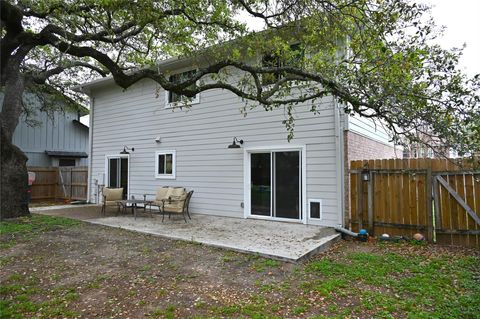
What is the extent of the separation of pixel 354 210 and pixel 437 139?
3.64m

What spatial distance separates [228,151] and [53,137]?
1451cm

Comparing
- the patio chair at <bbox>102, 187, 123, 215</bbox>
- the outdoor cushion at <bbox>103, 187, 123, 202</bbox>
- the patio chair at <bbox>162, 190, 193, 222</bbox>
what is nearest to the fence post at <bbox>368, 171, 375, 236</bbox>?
the patio chair at <bbox>162, 190, 193, 222</bbox>

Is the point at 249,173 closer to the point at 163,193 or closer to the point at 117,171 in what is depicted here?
the point at 163,193

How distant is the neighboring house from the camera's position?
671 inches

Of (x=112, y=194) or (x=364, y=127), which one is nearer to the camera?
(x=364, y=127)

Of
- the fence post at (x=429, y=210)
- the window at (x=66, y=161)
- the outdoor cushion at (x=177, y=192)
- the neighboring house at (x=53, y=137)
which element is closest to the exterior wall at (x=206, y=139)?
the outdoor cushion at (x=177, y=192)

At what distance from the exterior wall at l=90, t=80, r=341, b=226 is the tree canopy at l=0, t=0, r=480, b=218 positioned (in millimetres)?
1073

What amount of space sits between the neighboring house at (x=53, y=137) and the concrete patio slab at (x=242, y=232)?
10457 mm

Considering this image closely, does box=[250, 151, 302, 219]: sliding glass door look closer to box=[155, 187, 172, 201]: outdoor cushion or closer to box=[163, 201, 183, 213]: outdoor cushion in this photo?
box=[163, 201, 183, 213]: outdoor cushion

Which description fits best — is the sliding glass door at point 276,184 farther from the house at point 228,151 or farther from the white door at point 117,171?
the white door at point 117,171

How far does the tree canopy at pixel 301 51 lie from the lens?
13.6 feet

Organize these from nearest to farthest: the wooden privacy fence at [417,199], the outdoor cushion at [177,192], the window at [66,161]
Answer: the wooden privacy fence at [417,199] < the outdoor cushion at [177,192] < the window at [66,161]

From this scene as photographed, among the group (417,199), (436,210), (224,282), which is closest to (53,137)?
(224,282)

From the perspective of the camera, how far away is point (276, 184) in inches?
335
